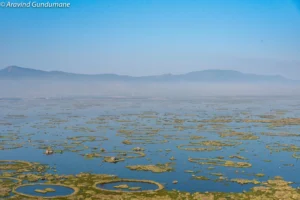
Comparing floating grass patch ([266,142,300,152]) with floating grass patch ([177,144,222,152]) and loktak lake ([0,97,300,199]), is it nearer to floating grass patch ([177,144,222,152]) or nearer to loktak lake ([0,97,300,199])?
loktak lake ([0,97,300,199])

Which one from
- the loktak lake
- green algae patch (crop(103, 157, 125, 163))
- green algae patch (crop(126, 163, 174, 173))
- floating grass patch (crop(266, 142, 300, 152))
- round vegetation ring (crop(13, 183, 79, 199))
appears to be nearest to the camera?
round vegetation ring (crop(13, 183, 79, 199))

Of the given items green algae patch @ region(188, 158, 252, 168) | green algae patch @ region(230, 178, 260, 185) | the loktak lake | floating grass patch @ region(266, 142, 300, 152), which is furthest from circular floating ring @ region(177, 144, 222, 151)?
green algae patch @ region(230, 178, 260, 185)

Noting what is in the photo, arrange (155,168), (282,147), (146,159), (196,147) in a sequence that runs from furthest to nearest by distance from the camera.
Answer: (282,147) → (196,147) → (146,159) → (155,168)

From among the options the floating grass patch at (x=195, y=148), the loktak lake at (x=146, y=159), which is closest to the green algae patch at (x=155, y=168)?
the loktak lake at (x=146, y=159)

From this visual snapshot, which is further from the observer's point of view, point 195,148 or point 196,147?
point 196,147

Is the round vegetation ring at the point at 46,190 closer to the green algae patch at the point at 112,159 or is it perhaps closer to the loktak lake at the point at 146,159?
the loktak lake at the point at 146,159

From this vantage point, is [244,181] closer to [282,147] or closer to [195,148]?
[195,148]

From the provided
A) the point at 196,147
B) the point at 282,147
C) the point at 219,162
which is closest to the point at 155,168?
the point at 219,162

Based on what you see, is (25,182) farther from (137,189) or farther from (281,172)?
(281,172)
